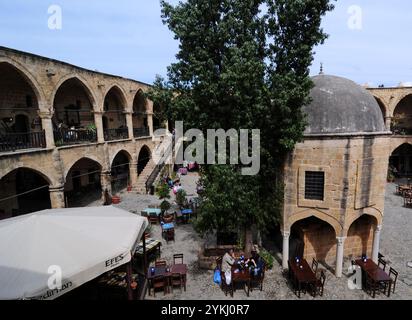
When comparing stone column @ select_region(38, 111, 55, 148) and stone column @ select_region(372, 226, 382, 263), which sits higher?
stone column @ select_region(38, 111, 55, 148)

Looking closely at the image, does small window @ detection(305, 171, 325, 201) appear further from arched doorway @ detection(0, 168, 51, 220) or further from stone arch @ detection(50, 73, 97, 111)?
arched doorway @ detection(0, 168, 51, 220)

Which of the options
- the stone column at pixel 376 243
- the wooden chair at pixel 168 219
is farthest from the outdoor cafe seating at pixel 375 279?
the wooden chair at pixel 168 219

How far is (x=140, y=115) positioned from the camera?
1174 inches

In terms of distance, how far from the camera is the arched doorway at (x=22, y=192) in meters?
18.2

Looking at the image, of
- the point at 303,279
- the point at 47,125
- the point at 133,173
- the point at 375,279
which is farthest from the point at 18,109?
the point at 375,279

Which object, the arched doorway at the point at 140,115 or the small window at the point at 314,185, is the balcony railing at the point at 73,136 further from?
the small window at the point at 314,185

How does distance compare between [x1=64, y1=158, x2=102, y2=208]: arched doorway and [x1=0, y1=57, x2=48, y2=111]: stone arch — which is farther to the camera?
[x1=64, y1=158, x2=102, y2=208]: arched doorway

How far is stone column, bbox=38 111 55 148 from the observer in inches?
591

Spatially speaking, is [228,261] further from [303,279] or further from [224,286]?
[303,279]

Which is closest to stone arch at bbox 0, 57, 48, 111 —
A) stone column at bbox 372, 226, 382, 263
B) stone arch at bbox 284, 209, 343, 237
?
stone arch at bbox 284, 209, 343, 237

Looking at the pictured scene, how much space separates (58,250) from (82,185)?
1990 centimetres

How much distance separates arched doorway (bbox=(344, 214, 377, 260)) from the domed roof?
437 cm

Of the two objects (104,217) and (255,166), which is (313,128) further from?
(104,217)
